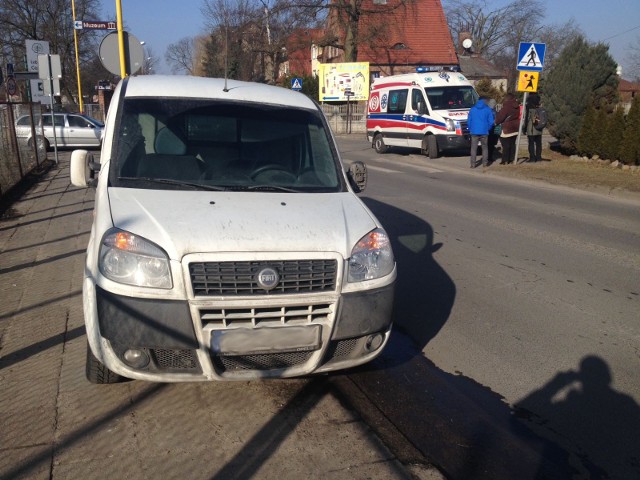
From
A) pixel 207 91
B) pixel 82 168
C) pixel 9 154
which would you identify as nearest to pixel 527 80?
pixel 9 154

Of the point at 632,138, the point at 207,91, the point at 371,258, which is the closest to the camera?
the point at 371,258

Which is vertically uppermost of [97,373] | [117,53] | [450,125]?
[117,53]

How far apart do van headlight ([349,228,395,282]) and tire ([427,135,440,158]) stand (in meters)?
17.4

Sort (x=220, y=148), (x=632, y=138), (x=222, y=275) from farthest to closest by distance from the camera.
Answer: (x=632, y=138) → (x=220, y=148) → (x=222, y=275)

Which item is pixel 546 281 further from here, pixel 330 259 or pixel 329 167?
pixel 330 259

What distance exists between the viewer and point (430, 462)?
3.40 meters

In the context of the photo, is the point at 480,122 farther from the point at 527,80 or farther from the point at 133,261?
the point at 133,261

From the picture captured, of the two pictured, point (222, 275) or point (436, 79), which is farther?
point (436, 79)

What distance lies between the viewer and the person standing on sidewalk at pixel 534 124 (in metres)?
17.4

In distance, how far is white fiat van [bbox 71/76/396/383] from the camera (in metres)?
3.45

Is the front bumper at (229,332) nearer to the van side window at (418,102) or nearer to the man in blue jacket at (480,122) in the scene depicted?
the man in blue jacket at (480,122)

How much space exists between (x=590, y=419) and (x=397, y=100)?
64.0ft

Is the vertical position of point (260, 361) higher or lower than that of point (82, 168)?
lower

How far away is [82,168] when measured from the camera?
4977mm
